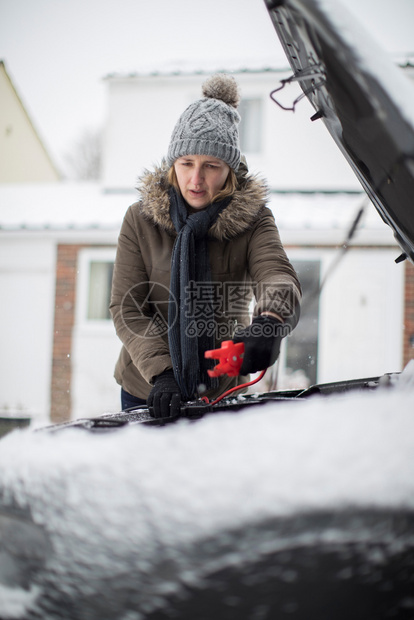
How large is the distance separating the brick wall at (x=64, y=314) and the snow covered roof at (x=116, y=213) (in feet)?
1.56

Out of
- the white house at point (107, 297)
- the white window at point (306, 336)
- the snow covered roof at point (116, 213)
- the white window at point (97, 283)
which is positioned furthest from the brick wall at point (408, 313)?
the white window at point (97, 283)

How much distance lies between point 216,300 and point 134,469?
3.55 ft

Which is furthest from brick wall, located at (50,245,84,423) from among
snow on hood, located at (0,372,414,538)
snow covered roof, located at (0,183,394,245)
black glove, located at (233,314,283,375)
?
snow on hood, located at (0,372,414,538)

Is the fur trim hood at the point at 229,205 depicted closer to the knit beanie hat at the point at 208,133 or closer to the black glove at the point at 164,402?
the knit beanie hat at the point at 208,133

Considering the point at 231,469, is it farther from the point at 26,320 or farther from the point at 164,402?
the point at 26,320

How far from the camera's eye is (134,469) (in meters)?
0.97

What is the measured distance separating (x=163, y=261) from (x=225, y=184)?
1.27ft

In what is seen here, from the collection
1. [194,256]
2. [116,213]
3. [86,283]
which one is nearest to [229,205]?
[194,256]

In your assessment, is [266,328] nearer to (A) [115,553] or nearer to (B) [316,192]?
(A) [115,553]

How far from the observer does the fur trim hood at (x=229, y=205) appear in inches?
74.4

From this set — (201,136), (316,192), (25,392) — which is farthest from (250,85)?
(201,136)

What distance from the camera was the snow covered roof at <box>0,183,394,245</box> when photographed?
7.36 m

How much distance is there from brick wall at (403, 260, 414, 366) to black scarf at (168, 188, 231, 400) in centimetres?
625

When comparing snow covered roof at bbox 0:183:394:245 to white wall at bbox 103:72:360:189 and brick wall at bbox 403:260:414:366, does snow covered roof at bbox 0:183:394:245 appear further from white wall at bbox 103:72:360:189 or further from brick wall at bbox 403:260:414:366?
brick wall at bbox 403:260:414:366
